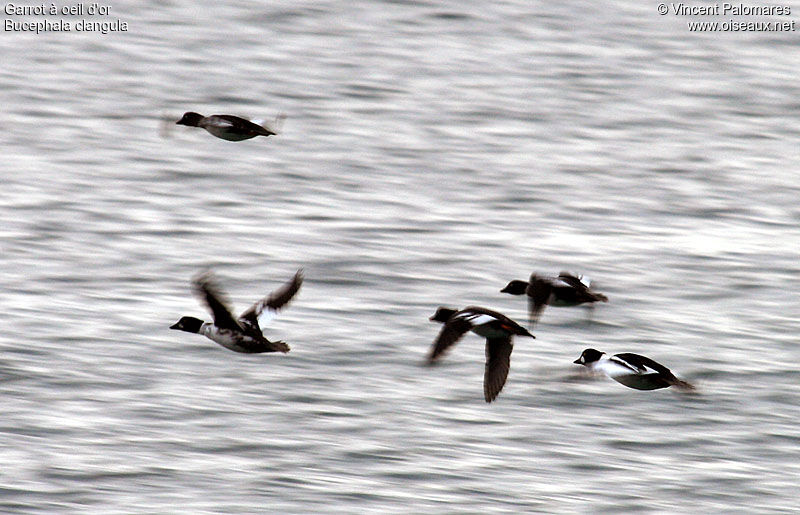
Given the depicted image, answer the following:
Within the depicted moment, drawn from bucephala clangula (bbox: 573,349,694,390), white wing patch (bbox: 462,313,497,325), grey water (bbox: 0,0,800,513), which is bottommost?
grey water (bbox: 0,0,800,513)

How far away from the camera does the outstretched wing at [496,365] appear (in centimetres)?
1002

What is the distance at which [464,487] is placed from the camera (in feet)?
33.4

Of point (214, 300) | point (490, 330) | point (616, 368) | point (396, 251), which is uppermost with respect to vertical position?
point (214, 300)

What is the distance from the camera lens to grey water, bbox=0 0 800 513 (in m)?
10.5

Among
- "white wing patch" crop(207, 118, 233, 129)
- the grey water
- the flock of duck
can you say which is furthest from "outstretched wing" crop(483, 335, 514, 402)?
"white wing patch" crop(207, 118, 233, 129)

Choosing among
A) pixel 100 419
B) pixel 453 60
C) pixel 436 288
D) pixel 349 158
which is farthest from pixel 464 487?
pixel 453 60

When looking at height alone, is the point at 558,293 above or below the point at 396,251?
above

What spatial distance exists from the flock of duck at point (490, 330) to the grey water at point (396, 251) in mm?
541

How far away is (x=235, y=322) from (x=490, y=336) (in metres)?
1.73

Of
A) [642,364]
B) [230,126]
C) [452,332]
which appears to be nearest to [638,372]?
[642,364]

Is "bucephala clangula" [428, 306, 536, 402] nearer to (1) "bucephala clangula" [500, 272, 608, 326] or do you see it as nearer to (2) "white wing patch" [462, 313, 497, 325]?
(2) "white wing patch" [462, 313, 497, 325]

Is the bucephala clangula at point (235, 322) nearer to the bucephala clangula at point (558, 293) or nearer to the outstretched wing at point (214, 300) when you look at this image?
the outstretched wing at point (214, 300)

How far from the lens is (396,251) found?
49.8ft

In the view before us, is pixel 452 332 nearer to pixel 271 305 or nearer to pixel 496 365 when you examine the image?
pixel 496 365
